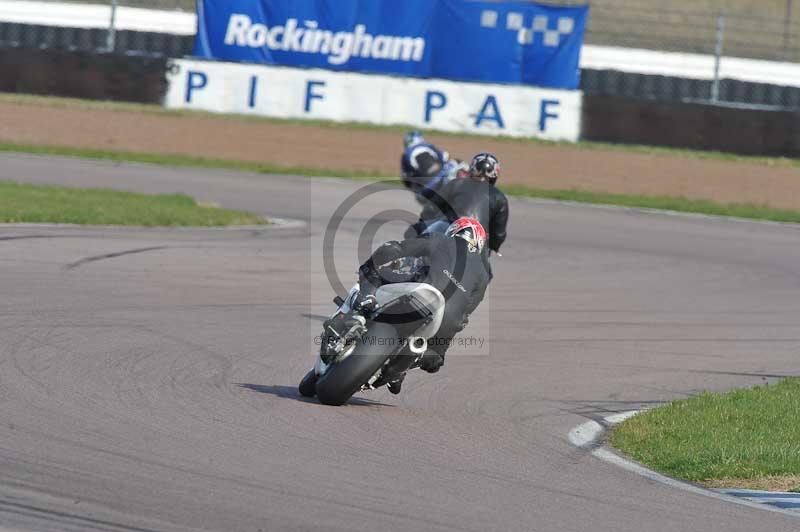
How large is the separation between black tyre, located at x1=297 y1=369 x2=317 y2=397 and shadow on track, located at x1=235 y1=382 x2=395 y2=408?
0.03 metres

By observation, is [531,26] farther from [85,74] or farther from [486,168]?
[486,168]

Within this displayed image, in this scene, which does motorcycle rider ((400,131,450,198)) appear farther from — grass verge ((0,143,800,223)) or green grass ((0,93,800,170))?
green grass ((0,93,800,170))

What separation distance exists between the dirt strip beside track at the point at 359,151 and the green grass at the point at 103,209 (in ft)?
22.3

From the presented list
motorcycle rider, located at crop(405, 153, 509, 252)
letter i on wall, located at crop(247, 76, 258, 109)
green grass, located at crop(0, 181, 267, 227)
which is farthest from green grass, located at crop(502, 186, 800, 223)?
motorcycle rider, located at crop(405, 153, 509, 252)

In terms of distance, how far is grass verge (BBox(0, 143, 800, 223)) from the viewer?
22359 millimetres

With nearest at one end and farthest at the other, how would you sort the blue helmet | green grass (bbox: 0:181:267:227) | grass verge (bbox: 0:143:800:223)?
1. the blue helmet
2. green grass (bbox: 0:181:267:227)
3. grass verge (bbox: 0:143:800:223)

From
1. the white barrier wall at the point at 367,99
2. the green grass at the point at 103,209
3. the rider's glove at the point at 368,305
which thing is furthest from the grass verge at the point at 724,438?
the white barrier wall at the point at 367,99

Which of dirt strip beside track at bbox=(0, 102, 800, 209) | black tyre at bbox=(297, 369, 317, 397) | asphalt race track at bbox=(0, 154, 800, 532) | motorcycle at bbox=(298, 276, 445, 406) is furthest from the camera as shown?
dirt strip beside track at bbox=(0, 102, 800, 209)

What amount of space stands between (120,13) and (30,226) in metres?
18.2

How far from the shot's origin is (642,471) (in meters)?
7.08

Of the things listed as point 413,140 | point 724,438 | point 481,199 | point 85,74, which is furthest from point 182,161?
point 724,438

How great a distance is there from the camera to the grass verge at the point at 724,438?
7.00m

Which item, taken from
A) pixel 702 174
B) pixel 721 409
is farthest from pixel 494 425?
pixel 702 174

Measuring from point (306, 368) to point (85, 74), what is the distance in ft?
58.1
